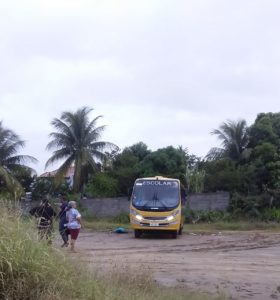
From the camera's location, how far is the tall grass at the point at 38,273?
7.27 meters

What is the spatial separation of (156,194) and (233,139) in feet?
64.1

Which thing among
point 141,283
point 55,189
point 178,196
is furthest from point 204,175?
point 141,283

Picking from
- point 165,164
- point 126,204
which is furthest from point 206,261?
point 165,164

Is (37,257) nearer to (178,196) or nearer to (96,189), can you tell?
(178,196)

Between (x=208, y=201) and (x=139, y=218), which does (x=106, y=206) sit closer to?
(x=208, y=201)

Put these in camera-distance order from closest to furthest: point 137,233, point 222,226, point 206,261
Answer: point 206,261 → point 137,233 → point 222,226

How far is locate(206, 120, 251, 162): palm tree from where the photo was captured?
143ft

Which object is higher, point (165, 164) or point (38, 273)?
point (165, 164)

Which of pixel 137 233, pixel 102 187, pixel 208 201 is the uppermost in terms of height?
pixel 102 187

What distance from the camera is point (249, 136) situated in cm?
4266

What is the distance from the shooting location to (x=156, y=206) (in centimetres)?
2491

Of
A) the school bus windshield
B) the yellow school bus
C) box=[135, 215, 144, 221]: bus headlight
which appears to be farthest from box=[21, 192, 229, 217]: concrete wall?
box=[135, 215, 144, 221]: bus headlight

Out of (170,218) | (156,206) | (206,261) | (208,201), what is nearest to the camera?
(206,261)

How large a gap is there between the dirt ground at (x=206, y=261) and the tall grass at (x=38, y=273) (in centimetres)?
79
